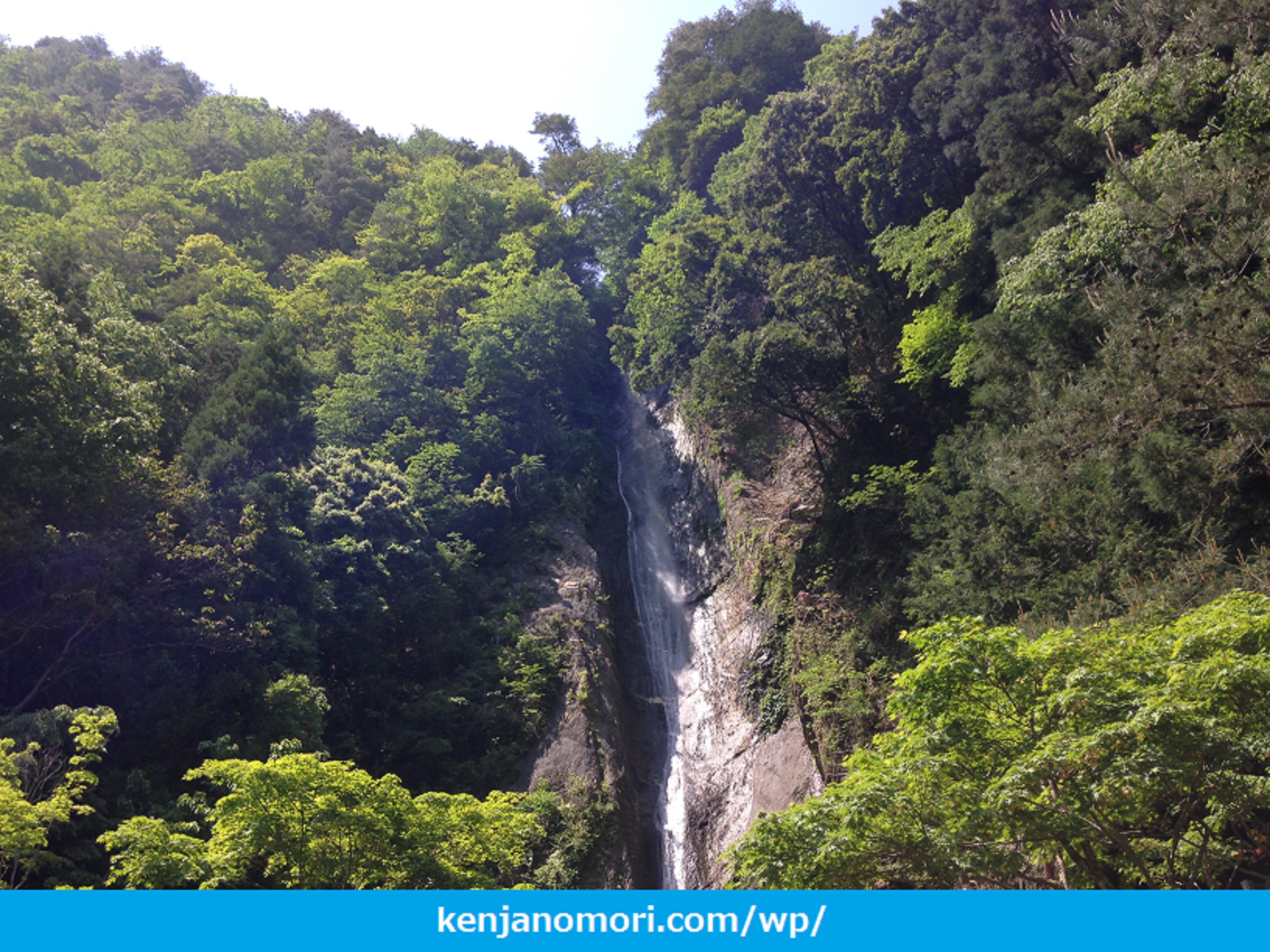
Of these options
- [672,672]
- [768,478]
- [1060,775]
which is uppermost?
[768,478]

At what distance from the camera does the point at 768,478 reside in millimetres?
24828

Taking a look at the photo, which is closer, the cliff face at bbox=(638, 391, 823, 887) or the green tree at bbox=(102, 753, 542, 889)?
the green tree at bbox=(102, 753, 542, 889)

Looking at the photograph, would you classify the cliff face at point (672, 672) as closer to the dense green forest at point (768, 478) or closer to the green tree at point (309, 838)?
the dense green forest at point (768, 478)

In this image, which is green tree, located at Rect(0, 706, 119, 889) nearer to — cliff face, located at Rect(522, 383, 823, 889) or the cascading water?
cliff face, located at Rect(522, 383, 823, 889)

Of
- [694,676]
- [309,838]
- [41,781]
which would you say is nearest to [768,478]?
[694,676]

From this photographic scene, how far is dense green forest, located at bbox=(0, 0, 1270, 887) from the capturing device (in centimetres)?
764

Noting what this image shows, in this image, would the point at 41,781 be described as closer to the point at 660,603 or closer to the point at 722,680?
the point at 722,680

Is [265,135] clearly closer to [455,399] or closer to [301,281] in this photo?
[301,281]

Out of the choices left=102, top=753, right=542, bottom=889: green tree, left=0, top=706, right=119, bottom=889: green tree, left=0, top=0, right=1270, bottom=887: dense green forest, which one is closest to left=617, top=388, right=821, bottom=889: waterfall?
left=0, top=0, right=1270, bottom=887: dense green forest

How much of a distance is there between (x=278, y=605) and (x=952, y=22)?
2337cm

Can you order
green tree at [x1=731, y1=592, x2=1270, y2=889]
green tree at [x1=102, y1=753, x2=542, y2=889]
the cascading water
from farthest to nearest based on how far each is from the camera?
Result: the cascading water, green tree at [x1=102, y1=753, x2=542, y2=889], green tree at [x1=731, y1=592, x2=1270, y2=889]

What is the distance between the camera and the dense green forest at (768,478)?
25.1 ft

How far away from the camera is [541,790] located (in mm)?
16734

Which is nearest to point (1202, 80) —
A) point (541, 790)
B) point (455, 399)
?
point (541, 790)
